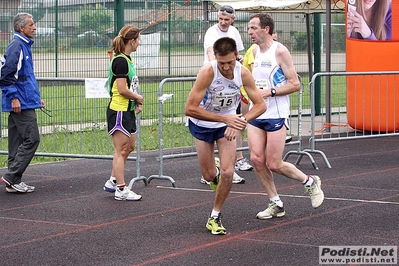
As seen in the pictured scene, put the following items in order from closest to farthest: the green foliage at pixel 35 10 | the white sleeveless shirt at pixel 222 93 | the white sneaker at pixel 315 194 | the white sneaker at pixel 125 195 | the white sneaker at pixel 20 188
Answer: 1. the white sleeveless shirt at pixel 222 93
2. the white sneaker at pixel 315 194
3. the white sneaker at pixel 125 195
4. the white sneaker at pixel 20 188
5. the green foliage at pixel 35 10

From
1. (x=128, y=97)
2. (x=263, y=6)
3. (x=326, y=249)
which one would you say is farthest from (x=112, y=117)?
(x=263, y=6)

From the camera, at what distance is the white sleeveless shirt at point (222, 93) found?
7.22 m

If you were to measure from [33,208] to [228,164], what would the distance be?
8.12 ft

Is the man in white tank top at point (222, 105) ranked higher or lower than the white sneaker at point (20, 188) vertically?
higher

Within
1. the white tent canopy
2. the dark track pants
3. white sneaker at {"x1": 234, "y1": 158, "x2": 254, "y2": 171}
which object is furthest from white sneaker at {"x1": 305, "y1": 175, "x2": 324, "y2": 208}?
the white tent canopy

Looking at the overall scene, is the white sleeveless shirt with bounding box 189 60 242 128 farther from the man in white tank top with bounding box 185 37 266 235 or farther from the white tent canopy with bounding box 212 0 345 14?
the white tent canopy with bounding box 212 0 345 14

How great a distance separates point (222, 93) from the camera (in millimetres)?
7262

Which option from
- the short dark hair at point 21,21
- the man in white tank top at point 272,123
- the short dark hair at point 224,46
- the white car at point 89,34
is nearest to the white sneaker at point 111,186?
the man in white tank top at point 272,123

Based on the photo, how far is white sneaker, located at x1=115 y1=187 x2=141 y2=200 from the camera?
902 centimetres

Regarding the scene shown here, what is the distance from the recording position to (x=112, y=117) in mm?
9000

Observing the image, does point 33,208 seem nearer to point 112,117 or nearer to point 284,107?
point 112,117

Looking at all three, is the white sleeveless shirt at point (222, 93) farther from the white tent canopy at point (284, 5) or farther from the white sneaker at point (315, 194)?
the white tent canopy at point (284, 5)

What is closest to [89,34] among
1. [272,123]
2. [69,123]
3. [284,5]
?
[69,123]

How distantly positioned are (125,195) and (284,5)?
748 centimetres
